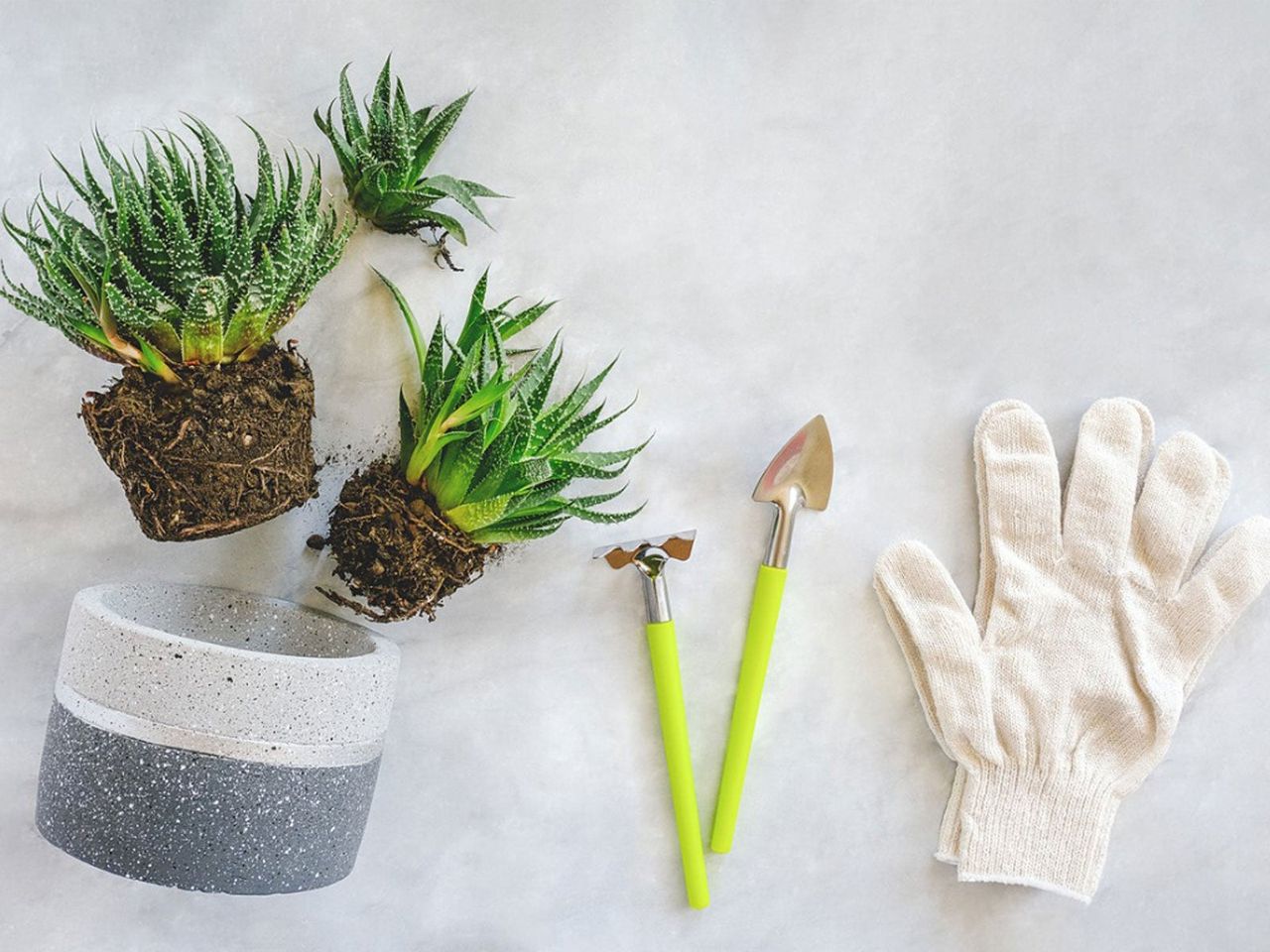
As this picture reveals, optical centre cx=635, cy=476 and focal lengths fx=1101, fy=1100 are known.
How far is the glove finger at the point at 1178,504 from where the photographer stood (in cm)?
121

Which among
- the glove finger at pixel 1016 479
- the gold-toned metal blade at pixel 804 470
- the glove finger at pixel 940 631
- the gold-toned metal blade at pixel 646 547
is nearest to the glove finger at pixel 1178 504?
the glove finger at pixel 1016 479

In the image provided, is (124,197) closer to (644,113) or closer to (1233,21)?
(644,113)

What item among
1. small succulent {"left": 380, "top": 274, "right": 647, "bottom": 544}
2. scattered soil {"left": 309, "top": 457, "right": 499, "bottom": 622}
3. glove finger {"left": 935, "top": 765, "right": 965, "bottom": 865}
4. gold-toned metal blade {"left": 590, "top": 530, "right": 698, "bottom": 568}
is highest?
small succulent {"left": 380, "top": 274, "right": 647, "bottom": 544}

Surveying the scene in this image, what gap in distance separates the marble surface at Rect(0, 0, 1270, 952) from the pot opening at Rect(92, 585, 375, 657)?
71mm

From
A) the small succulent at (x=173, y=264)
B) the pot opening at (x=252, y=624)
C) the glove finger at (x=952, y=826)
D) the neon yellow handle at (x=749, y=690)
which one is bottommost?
the glove finger at (x=952, y=826)

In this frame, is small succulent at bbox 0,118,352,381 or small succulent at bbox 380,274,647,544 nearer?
small succulent at bbox 0,118,352,381

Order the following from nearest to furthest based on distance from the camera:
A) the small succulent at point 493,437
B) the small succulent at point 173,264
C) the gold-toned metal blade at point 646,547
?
the small succulent at point 173,264 < the small succulent at point 493,437 < the gold-toned metal blade at point 646,547

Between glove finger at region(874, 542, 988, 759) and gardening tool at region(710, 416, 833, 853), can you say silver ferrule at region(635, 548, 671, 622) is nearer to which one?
gardening tool at region(710, 416, 833, 853)

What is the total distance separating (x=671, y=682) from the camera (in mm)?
1163

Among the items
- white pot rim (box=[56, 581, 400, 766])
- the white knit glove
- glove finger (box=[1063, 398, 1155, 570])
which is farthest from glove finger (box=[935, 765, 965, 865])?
white pot rim (box=[56, 581, 400, 766])

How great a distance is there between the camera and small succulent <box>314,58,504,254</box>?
1063mm

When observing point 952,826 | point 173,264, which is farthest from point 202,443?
Result: point 952,826

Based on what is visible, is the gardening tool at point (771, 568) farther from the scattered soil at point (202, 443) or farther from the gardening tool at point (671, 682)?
the scattered soil at point (202, 443)

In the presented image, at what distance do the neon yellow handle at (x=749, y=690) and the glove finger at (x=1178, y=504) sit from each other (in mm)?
417
